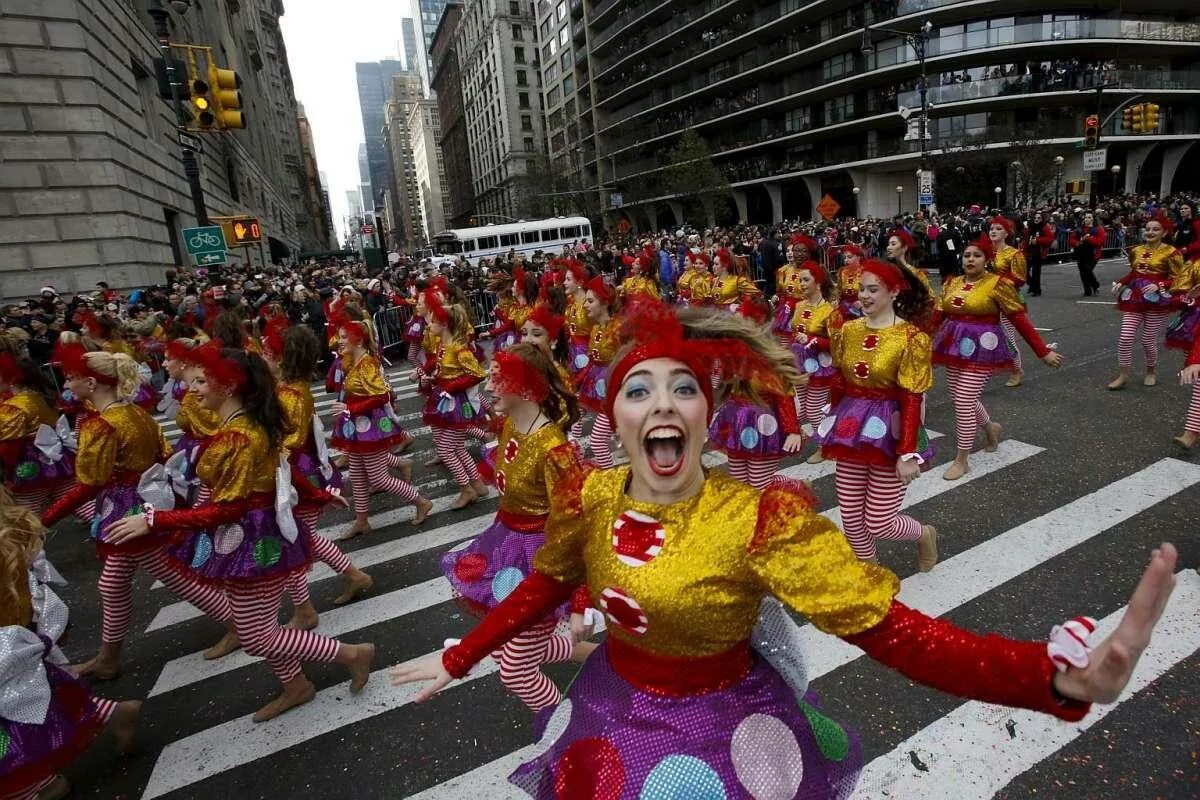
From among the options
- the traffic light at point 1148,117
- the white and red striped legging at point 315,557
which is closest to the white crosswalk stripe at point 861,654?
the white and red striped legging at point 315,557

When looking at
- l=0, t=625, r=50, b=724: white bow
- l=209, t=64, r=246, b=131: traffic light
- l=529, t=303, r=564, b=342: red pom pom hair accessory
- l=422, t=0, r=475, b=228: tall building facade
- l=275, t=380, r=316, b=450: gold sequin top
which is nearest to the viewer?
l=0, t=625, r=50, b=724: white bow

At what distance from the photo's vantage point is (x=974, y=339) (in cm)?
623

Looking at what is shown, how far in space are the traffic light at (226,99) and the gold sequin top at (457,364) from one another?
576 centimetres

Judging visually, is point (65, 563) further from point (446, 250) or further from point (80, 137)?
point (446, 250)

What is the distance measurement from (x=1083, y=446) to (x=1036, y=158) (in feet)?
109

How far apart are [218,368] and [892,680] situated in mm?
3871

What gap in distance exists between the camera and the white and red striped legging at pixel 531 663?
292cm

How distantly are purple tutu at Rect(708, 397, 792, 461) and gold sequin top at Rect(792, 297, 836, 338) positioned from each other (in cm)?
208

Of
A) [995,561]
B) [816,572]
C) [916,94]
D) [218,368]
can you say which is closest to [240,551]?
[218,368]

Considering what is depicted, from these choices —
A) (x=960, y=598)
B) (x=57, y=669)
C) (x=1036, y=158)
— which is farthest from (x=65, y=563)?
(x=1036, y=158)

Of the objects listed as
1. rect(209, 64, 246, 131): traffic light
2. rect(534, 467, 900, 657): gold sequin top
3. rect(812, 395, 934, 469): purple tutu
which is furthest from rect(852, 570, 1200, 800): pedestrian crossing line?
rect(209, 64, 246, 131): traffic light

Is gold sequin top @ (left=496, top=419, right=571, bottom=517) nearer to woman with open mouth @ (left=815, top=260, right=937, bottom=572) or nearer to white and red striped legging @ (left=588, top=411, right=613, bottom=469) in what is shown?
woman with open mouth @ (left=815, top=260, right=937, bottom=572)

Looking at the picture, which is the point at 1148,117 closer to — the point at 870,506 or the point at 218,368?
the point at 870,506

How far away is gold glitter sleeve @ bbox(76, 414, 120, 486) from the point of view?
3.82 metres
